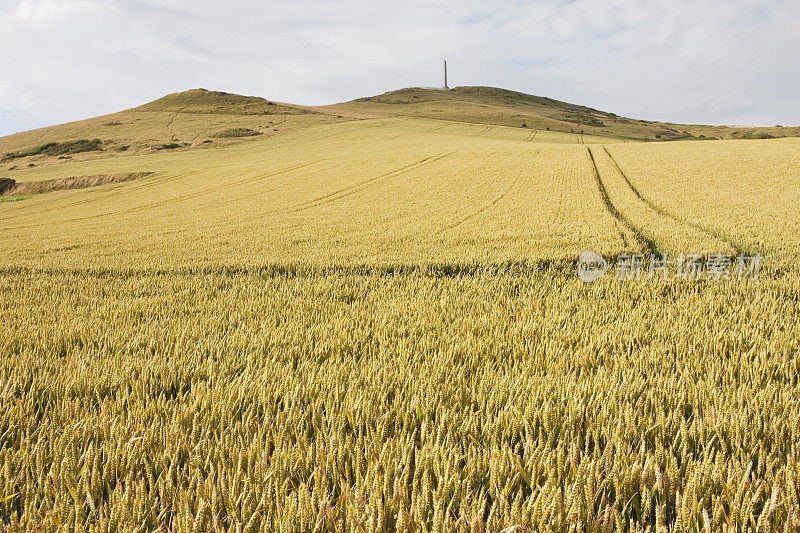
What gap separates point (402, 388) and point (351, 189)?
21.6 metres

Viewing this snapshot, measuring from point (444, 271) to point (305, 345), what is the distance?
15.2 ft

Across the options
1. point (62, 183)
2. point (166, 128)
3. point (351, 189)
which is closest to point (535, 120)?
point (166, 128)

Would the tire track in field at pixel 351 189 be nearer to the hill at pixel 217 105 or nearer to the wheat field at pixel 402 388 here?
the wheat field at pixel 402 388

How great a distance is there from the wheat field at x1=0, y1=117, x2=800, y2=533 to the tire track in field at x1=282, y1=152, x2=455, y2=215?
8.62 metres

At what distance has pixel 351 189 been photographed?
2392cm

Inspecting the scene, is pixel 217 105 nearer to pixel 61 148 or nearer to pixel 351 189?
pixel 61 148

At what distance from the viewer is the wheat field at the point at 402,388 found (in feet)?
6.12

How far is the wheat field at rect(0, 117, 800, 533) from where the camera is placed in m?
1.86

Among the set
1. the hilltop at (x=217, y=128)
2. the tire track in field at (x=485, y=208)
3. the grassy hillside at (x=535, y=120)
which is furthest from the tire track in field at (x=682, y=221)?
the grassy hillside at (x=535, y=120)

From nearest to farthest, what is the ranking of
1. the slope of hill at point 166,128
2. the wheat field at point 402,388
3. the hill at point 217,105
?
the wheat field at point 402,388 → the slope of hill at point 166,128 → the hill at point 217,105

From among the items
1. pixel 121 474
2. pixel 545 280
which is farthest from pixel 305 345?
pixel 545 280

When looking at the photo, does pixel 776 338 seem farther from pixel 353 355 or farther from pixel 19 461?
pixel 19 461

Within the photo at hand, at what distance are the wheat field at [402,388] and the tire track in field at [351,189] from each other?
862 centimetres

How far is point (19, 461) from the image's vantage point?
222 cm
